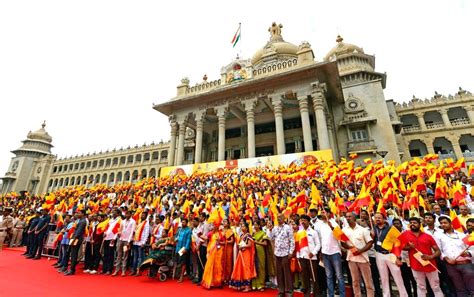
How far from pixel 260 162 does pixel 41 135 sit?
224ft

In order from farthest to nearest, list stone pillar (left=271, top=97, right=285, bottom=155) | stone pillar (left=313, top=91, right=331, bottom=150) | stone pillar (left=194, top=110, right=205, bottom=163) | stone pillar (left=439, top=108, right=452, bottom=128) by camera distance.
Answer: stone pillar (left=439, top=108, right=452, bottom=128) < stone pillar (left=194, top=110, right=205, bottom=163) < stone pillar (left=271, top=97, right=285, bottom=155) < stone pillar (left=313, top=91, right=331, bottom=150)

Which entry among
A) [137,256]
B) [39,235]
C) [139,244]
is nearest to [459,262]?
[139,244]

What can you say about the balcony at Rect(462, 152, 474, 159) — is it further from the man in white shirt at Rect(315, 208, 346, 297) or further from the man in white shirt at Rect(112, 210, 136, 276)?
the man in white shirt at Rect(112, 210, 136, 276)

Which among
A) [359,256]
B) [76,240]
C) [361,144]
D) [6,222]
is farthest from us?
[361,144]

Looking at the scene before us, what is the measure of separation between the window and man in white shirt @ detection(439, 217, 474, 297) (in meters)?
22.0

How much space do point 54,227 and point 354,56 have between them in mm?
35472

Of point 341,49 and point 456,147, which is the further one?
point 341,49

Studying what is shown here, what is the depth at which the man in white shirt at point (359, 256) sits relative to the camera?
4.02 metres

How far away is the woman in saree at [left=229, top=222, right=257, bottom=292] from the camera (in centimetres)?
498

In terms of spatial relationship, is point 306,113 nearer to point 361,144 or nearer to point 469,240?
point 361,144

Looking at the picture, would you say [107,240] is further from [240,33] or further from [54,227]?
[240,33]

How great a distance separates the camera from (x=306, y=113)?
19.7 meters

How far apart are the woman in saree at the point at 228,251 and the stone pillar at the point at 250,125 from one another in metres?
14.6

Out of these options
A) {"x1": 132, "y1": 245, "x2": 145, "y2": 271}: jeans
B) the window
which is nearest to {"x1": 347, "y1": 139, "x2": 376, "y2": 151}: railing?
the window
